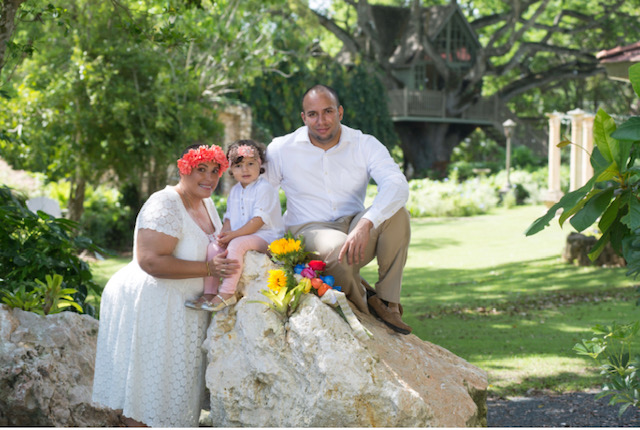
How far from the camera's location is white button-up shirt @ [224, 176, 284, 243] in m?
4.19

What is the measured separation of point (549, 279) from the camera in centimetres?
1230

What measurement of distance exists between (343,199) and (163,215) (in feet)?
3.75

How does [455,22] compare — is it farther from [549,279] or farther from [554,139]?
[549,279]

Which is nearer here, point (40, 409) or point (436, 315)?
point (40, 409)

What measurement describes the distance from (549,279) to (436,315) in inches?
133

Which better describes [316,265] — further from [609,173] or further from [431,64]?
[431,64]

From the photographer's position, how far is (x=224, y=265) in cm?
406

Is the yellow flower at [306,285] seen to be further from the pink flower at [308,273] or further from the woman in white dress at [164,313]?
the woman in white dress at [164,313]

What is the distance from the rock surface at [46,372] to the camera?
4523 mm

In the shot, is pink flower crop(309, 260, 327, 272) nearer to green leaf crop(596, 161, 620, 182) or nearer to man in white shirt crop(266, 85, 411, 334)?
man in white shirt crop(266, 85, 411, 334)

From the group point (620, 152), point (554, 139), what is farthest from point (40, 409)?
point (554, 139)

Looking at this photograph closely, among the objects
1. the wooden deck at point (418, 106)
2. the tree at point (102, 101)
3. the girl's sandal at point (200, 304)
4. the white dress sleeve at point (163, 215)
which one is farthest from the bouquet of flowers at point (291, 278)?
the wooden deck at point (418, 106)

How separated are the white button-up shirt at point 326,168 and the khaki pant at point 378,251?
24cm

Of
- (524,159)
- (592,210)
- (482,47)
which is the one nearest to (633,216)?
(592,210)
